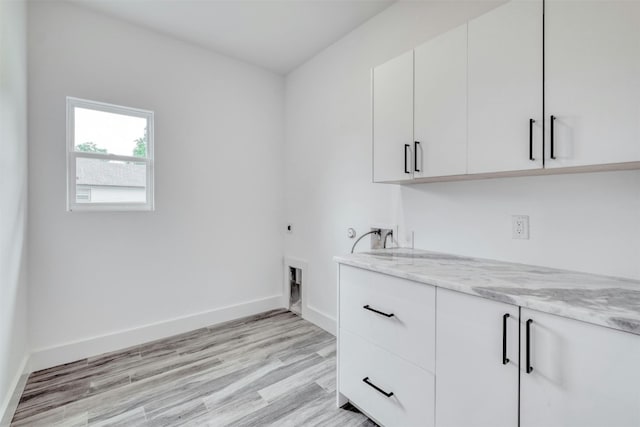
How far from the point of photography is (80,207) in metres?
2.35

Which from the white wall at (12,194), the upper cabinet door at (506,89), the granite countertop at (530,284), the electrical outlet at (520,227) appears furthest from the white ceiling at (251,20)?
the granite countertop at (530,284)

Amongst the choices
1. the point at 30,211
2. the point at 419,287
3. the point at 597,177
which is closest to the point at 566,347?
the point at 419,287

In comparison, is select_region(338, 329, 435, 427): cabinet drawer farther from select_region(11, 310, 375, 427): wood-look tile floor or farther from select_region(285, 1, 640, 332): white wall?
select_region(285, 1, 640, 332): white wall

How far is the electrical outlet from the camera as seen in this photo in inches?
61.0

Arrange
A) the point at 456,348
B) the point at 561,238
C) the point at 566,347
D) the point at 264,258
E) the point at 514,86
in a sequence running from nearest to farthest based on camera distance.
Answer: the point at 566,347
the point at 456,348
the point at 514,86
the point at 561,238
the point at 264,258

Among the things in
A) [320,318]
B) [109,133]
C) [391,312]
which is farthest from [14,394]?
[391,312]

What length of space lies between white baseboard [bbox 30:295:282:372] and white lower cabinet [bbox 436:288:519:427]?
2.39m

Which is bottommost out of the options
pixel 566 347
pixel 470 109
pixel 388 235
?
pixel 566 347

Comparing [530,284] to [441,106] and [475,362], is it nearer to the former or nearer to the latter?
[475,362]

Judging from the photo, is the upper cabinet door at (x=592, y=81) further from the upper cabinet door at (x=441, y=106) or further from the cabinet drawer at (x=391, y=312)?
the cabinet drawer at (x=391, y=312)

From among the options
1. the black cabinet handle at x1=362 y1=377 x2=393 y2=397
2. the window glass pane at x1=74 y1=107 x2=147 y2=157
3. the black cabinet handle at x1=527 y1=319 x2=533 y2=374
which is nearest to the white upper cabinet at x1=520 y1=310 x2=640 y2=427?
the black cabinet handle at x1=527 y1=319 x2=533 y2=374

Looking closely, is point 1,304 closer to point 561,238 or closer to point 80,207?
point 80,207

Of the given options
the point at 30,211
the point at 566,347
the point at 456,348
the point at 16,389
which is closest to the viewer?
the point at 566,347

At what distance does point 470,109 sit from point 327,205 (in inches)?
65.1
